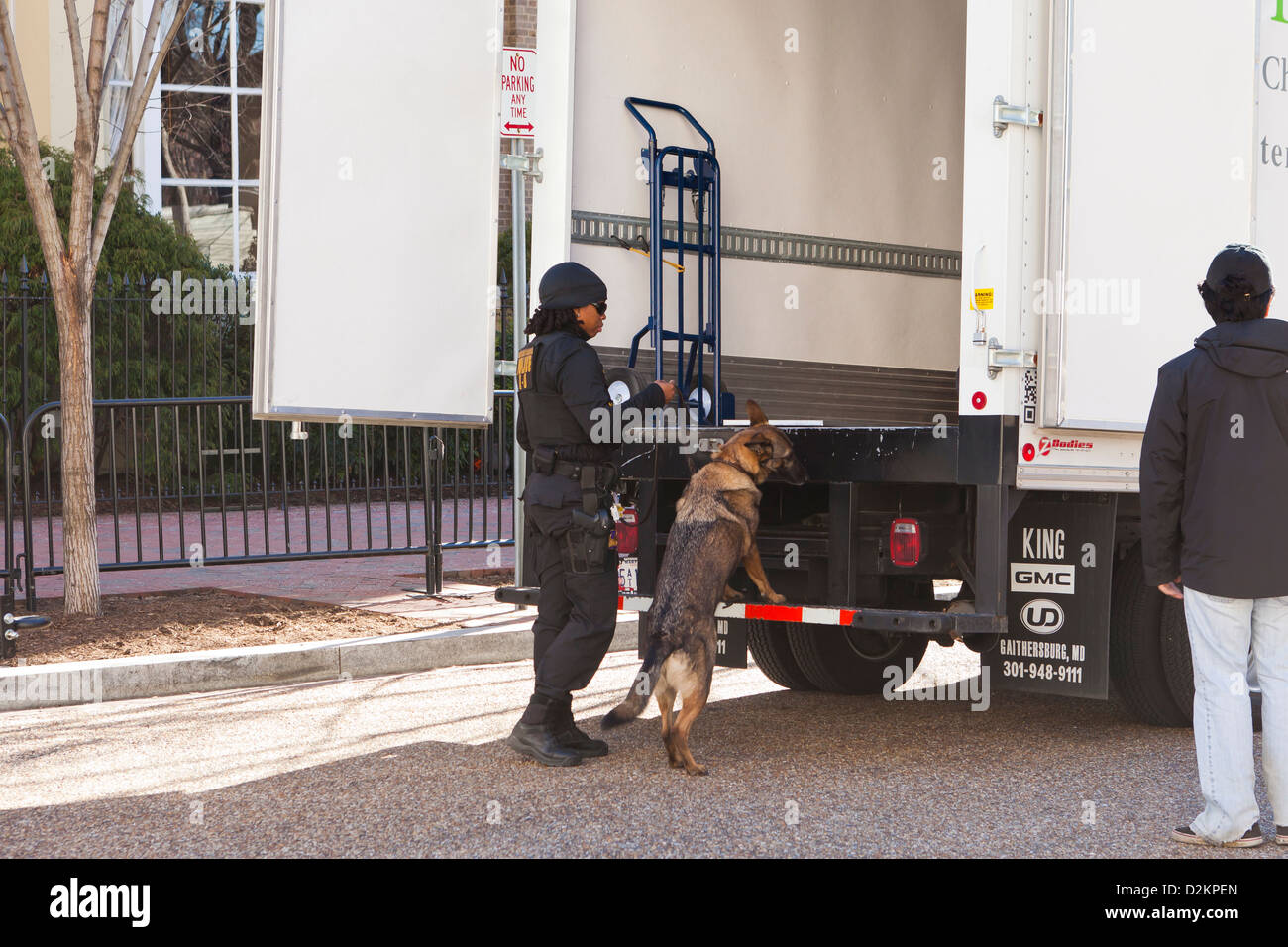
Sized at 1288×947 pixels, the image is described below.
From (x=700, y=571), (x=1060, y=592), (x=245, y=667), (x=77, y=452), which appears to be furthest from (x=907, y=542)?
(x=77, y=452)

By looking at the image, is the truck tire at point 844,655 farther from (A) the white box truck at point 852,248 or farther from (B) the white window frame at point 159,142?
(B) the white window frame at point 159,142

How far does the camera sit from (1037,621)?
589cm

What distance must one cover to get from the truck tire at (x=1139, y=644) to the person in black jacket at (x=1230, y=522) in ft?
4.70

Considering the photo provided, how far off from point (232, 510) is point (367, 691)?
20.2 ft

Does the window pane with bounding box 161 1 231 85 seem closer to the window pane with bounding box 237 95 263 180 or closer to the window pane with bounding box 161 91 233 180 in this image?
the window pane with bounding box 161 91 233 180

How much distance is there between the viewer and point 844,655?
7379 millimetres

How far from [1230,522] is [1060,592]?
4.30 feet

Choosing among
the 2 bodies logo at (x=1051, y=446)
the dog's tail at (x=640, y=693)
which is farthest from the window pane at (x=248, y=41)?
the 2 bodies logo at (x=1051, y=446)

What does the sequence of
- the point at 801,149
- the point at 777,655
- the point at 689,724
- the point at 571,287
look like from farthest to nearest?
the point at 801,149 < the point at 777,655 < the point at 571,287 < the point at 689,724

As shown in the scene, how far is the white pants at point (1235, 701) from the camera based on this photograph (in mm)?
4648

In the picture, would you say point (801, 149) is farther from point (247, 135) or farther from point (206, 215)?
point (247, 135)

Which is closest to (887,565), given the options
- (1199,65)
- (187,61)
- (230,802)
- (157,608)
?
(1199,65)

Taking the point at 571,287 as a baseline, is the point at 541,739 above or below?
below
